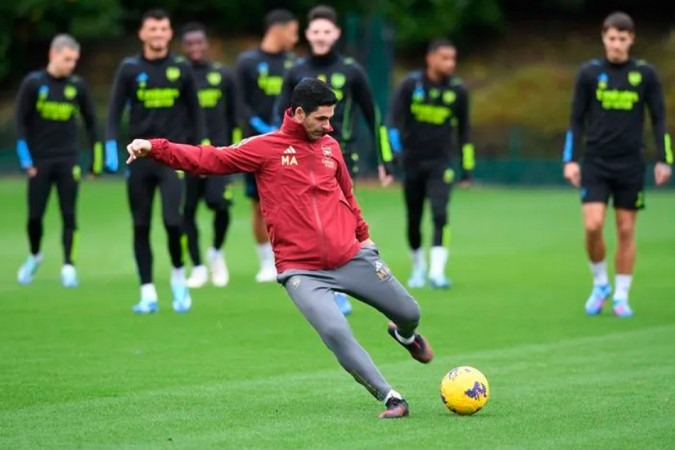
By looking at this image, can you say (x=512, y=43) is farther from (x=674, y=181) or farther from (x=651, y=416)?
(x=651, y=416)

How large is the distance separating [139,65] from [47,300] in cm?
274

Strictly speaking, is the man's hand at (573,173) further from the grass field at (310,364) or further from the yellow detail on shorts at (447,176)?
the yellow detail on shorts at (447,176)

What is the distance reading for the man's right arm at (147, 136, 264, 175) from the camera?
28.1 ft

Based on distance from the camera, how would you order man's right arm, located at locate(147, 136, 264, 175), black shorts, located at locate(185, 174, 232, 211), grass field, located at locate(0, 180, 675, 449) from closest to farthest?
grass field, located at locate(0, 180, 675, 449)
man's right arm, located at locate(147, 136, 264, 175)
black shorts, located at locate(185, 174, 232, 211)

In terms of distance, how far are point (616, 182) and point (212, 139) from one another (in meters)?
4.58

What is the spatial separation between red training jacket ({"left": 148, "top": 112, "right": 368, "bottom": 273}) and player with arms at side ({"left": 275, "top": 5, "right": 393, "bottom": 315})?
466 centimetres

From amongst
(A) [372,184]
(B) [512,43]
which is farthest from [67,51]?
(B) [512,43]

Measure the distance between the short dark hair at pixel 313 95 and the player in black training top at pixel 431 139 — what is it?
7041 millimetres

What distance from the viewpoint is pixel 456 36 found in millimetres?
45094

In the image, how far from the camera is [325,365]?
1084 cm

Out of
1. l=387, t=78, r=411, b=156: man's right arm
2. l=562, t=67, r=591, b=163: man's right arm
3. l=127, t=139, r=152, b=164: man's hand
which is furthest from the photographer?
l=387, t=78, r=411, b=156: man's right arm

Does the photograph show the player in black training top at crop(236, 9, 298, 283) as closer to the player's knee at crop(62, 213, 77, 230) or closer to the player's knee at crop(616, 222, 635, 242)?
the player's knee at crop(62, 213, 77, 230)

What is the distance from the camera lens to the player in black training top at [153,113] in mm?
13273

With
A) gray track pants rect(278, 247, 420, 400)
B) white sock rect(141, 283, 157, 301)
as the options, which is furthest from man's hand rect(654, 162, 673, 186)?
gray track pants rect(278, 247, 420, 400)
